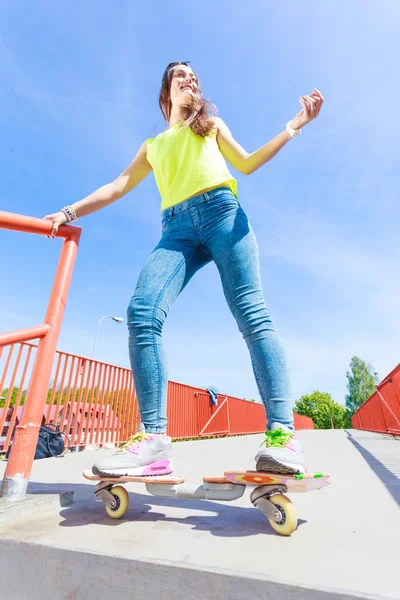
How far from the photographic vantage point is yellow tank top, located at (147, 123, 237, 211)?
1733 millimetres

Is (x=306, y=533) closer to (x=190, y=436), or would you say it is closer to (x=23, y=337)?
(x=23, y=337)

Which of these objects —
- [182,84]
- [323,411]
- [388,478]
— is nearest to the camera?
[388,478]

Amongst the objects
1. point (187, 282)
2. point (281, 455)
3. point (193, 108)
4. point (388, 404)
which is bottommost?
point (281, 455)

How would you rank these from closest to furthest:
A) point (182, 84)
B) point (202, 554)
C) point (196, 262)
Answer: point (202, 554)
point (196, 262)
point (182, 84)

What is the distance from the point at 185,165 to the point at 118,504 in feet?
5.27

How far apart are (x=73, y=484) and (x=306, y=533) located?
1462mm

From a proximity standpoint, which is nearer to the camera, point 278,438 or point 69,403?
point 278,438

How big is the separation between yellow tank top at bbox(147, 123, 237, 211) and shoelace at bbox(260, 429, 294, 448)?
3.83 feet

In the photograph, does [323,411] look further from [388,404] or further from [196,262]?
[196,262]

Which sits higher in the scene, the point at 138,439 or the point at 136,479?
the point at 138,439

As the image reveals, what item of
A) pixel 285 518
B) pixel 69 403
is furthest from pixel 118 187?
pixel 69 403

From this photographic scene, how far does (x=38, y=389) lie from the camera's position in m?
1.49

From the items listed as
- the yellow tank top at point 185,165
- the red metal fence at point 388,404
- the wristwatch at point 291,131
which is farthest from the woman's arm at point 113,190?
the red metal fence at point 388,404

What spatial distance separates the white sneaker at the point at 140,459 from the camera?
4.06 feet
